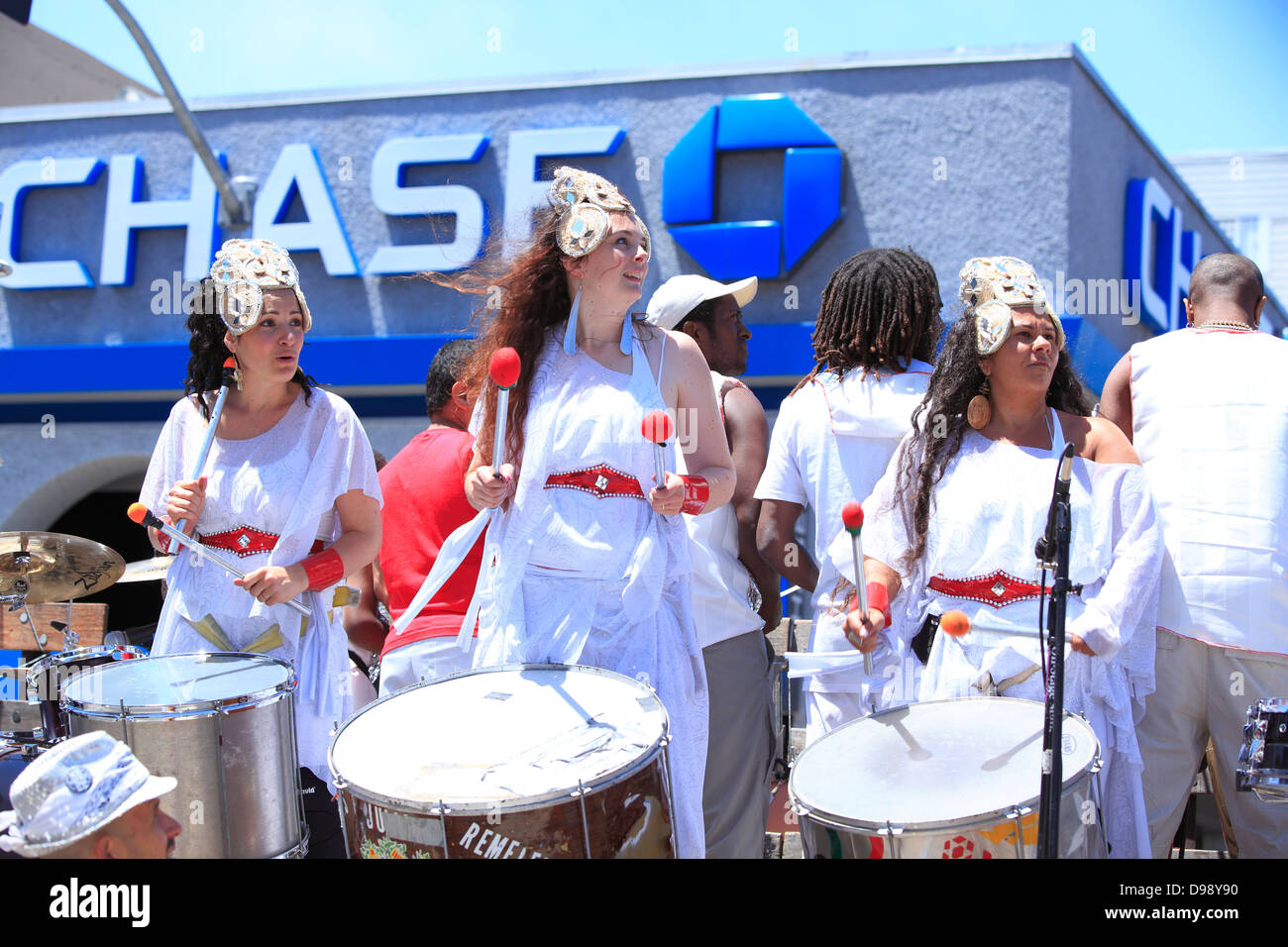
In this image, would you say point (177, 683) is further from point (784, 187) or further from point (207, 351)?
point (784, 187)

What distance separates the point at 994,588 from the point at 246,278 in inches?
91.4

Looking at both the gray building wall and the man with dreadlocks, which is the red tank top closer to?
the man with dreadlocks

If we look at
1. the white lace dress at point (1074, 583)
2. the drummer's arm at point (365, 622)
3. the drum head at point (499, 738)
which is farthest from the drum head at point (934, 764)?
the drummer's arm at point (365, 622)

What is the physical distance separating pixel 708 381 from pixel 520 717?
3.58ft

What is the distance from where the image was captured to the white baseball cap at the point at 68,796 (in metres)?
2.34

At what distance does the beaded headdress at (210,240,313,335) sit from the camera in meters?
3.56

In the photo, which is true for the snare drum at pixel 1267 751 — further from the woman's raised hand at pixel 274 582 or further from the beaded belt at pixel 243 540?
the beaded belt at pixel 243 540

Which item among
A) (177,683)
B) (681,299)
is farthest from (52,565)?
(681,299)

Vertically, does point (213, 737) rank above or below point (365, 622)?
above

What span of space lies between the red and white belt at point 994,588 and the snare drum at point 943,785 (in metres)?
0.32

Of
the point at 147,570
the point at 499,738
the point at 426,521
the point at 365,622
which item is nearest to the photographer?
the point at 499,738

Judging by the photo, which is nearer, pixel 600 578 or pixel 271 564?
pixel 600 578

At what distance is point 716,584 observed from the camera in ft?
12.8

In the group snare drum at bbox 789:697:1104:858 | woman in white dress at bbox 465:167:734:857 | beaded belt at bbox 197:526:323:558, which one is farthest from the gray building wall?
snare drum at bbox 789:697:1104:858
